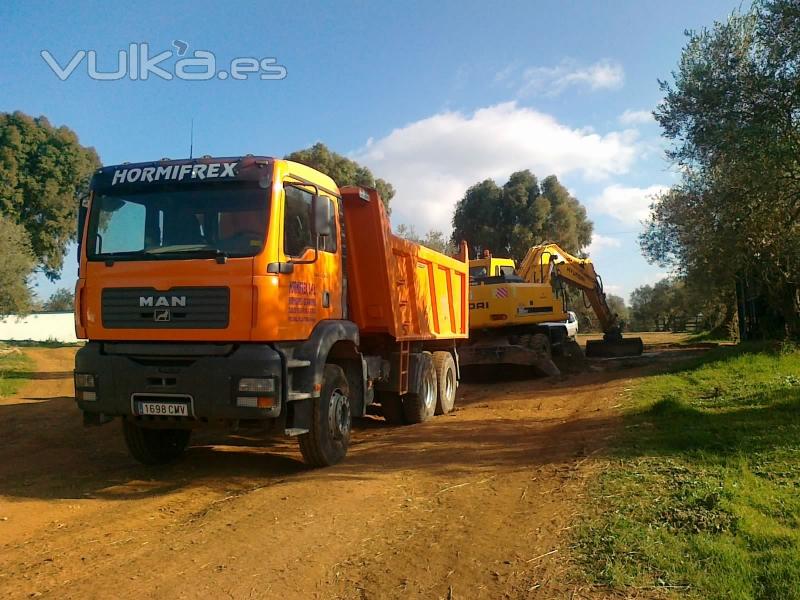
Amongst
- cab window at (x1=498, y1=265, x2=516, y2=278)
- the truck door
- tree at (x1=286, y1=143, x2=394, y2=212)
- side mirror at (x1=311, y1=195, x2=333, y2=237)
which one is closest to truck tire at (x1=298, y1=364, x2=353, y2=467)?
the truck door

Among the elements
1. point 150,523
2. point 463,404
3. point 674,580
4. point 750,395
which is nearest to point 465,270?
point 463,404

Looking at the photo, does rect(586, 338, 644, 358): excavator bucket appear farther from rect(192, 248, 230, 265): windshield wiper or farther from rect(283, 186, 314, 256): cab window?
rect(192, 248, 230, 265): windshield wiper

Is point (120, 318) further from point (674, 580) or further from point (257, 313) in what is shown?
point (674, 580)

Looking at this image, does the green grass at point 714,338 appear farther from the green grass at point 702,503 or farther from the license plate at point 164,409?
the license plate at point 164,409

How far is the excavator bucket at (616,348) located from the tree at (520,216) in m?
23.8

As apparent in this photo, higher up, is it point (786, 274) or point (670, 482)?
point (786, 274)

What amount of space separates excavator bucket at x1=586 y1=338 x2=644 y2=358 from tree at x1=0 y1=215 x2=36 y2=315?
23.7 meters

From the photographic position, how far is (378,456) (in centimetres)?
771

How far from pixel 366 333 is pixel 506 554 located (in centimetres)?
475

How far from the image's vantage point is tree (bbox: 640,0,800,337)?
1045cm

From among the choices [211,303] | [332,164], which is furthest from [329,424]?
[332,164]

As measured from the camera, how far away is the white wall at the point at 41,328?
40272mm

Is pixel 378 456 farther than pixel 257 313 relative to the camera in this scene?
Yes

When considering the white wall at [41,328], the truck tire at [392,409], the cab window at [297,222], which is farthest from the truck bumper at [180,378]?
the white wall at [41,328]
